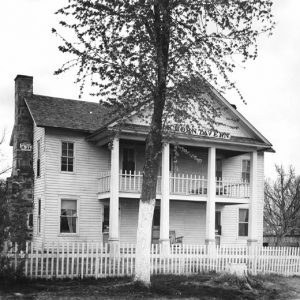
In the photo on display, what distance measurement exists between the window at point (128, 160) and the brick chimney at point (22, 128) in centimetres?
496

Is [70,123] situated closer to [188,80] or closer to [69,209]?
[69,209]

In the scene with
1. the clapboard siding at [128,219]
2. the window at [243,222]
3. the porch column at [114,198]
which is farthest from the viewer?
the window at [243,222]

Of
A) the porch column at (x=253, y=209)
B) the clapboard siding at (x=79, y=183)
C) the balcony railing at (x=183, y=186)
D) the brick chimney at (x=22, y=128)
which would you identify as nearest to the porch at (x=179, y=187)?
the balcony railing at (x=183, y=186)

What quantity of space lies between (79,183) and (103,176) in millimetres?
1232

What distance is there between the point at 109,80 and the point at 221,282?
273 inches

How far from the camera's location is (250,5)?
15.2m

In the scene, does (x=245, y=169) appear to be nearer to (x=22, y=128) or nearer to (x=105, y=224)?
(x=105, y=224)

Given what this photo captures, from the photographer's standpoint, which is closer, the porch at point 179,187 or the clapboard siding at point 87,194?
the porch at point 179,187

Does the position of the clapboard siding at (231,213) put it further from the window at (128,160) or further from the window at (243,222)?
the window at (128,160)

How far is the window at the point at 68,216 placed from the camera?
2664 cm

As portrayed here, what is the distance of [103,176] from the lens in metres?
27.3

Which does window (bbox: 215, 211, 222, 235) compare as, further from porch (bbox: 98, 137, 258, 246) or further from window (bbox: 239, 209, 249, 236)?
window (bbox: 239, 209, 249, 236)

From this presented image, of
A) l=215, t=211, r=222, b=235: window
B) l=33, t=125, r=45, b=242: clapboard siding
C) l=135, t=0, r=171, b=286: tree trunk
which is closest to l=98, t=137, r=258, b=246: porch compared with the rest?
l=215, t=211, r=222, b=235: window

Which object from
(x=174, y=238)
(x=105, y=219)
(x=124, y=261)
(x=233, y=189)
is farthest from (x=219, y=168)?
(x=124, y=261)
